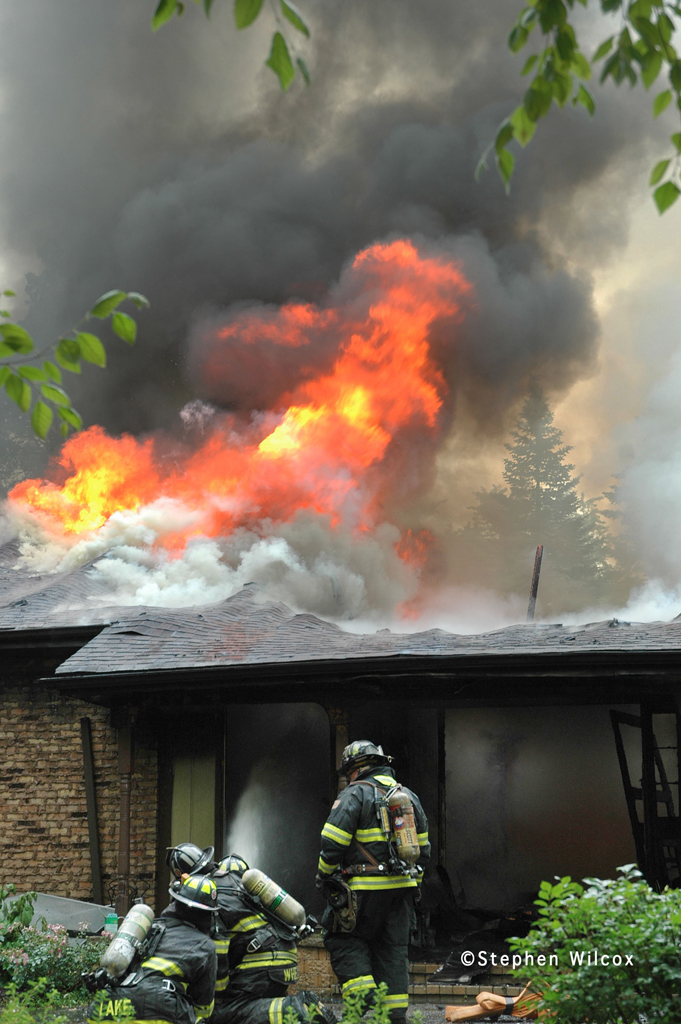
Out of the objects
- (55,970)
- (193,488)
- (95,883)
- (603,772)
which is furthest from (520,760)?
(193,488)

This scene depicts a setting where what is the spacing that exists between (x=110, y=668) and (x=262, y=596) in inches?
170

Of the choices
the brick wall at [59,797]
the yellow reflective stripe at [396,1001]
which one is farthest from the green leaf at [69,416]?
the brick wall at [59,797]

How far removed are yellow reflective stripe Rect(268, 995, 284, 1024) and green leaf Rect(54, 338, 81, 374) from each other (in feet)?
12.9

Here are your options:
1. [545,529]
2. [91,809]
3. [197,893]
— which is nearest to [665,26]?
[197,893]

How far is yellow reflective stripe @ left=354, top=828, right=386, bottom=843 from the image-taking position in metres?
5.78

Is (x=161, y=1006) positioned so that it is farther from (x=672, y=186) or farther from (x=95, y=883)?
(x=95, y=883)

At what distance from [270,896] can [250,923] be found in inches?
8.3

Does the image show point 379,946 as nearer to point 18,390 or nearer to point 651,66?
point 18,390

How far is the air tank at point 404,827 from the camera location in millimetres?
5672

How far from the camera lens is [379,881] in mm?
5695

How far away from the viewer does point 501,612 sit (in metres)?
32.9

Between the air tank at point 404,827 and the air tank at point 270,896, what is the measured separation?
892 millimetres

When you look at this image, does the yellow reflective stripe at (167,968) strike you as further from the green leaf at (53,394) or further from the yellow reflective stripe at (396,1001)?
the green leaf at (53,394)

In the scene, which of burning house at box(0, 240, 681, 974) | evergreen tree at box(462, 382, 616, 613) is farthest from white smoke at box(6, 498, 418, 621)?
evergreen tree at box(462, 382, 616, 613)
